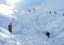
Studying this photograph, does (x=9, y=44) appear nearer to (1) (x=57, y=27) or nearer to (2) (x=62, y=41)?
(2) (x=62, y=41)

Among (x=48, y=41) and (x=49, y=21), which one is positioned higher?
(x=49, y=21)

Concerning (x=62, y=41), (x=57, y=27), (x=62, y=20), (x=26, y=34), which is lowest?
(x=62, y=41)

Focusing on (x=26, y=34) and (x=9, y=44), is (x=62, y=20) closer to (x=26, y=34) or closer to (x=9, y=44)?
(x=26, y=34)

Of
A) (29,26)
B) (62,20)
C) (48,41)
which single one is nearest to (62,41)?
(48,41)

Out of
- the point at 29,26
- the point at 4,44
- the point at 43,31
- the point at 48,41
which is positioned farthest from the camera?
the point at 29,26

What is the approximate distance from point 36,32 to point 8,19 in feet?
38.1

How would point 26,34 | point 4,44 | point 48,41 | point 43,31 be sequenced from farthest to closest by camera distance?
point 43,31, point 26,34, point 48,41, point 4,44

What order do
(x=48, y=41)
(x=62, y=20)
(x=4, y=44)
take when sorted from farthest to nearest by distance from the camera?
(x=62, y=20)
(x=48, y=41)
(x=4, y=44)

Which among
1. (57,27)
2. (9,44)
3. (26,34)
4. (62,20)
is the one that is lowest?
(9,44)

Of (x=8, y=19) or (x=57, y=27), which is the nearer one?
(x=57, y=27)

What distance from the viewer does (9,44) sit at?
29938 mm

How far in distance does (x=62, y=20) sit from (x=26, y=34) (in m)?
14.0

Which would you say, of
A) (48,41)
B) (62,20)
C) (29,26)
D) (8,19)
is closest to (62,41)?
(48,41)

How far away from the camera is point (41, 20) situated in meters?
53.7
